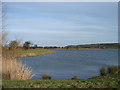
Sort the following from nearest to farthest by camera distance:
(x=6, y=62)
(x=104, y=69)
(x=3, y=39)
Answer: (x=6, y=62) → (x=3, y=39) → (x=104, y=69)

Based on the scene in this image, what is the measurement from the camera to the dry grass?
30.2 feet

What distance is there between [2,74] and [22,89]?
3484 millimetres

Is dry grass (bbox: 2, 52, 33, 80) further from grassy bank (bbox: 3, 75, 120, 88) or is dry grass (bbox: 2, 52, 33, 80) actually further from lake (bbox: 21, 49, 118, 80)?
grassy bank (bbox: 3, 75, 120, 88)

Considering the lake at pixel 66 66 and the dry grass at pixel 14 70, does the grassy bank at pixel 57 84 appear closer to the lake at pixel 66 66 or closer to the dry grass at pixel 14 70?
the dry grass at pixel 14 70

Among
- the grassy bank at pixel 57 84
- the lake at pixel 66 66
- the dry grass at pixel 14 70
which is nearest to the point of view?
the grassy bank at pixel 57 84

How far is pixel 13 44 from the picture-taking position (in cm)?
1243

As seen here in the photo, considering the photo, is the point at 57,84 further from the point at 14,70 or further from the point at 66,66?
the point at 66,66

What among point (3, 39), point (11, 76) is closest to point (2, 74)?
point (11, 76)

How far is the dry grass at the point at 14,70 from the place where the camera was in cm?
920

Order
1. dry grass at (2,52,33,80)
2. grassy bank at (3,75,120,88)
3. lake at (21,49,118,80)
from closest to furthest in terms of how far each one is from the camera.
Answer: grassy bank at (3,75,120,88) < dry grass at (2,52,33,80) < lake at (21,49,118,80)

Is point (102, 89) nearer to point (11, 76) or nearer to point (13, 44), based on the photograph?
point (11, 76)

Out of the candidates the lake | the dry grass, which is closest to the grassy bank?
the dry grass

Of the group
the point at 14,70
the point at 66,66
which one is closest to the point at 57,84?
the point at 14,70

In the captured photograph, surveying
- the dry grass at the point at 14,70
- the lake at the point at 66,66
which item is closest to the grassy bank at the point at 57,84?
the dry grass at the point at 14,70
